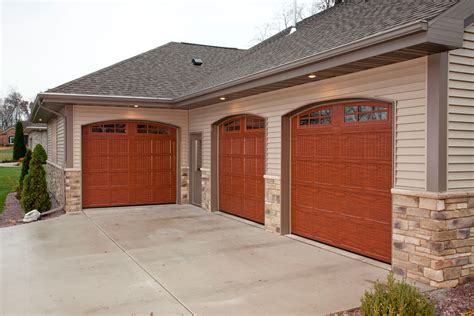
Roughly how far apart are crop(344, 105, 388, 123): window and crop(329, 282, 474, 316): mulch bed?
7.86 ft

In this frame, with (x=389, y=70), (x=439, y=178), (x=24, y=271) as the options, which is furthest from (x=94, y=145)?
(x=439, y=178)

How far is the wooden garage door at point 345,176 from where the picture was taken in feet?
19.4

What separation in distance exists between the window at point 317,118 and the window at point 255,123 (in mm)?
1314

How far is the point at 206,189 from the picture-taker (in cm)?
1108

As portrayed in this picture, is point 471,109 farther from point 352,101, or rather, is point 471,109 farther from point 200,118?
point 200,118

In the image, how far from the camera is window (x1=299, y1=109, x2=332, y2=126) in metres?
6.98

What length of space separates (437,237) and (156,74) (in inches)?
382

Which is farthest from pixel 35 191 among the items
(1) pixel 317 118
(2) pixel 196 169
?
(1) pixel 317 118

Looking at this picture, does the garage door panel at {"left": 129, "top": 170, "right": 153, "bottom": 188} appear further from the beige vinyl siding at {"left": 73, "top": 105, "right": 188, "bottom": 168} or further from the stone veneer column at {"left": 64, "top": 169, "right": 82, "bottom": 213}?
the stone veneer column at {"left": 64, "top": 169, "right": 82, "bottom": 213}

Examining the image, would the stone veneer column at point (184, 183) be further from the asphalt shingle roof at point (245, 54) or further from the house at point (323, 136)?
the asphalt shingle roof at point (245, 54)

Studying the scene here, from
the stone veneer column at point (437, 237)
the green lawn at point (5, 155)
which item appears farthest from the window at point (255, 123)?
the green lawn at point (5, 155)

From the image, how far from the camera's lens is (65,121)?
1062cm

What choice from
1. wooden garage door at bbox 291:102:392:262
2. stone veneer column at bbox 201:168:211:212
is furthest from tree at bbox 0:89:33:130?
wooden garage door at bbox 291:102:392:262

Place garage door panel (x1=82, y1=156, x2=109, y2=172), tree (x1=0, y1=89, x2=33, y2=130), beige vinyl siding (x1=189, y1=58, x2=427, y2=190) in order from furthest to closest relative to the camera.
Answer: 1. tree (x1=0, y1=89, x2=33, y2=130)
2. garage door panel (x1=82, y1=156, x2=109, y2=172)
3. beige vinyl siding (x1=189, y1=58, x2=427, y2=190)
